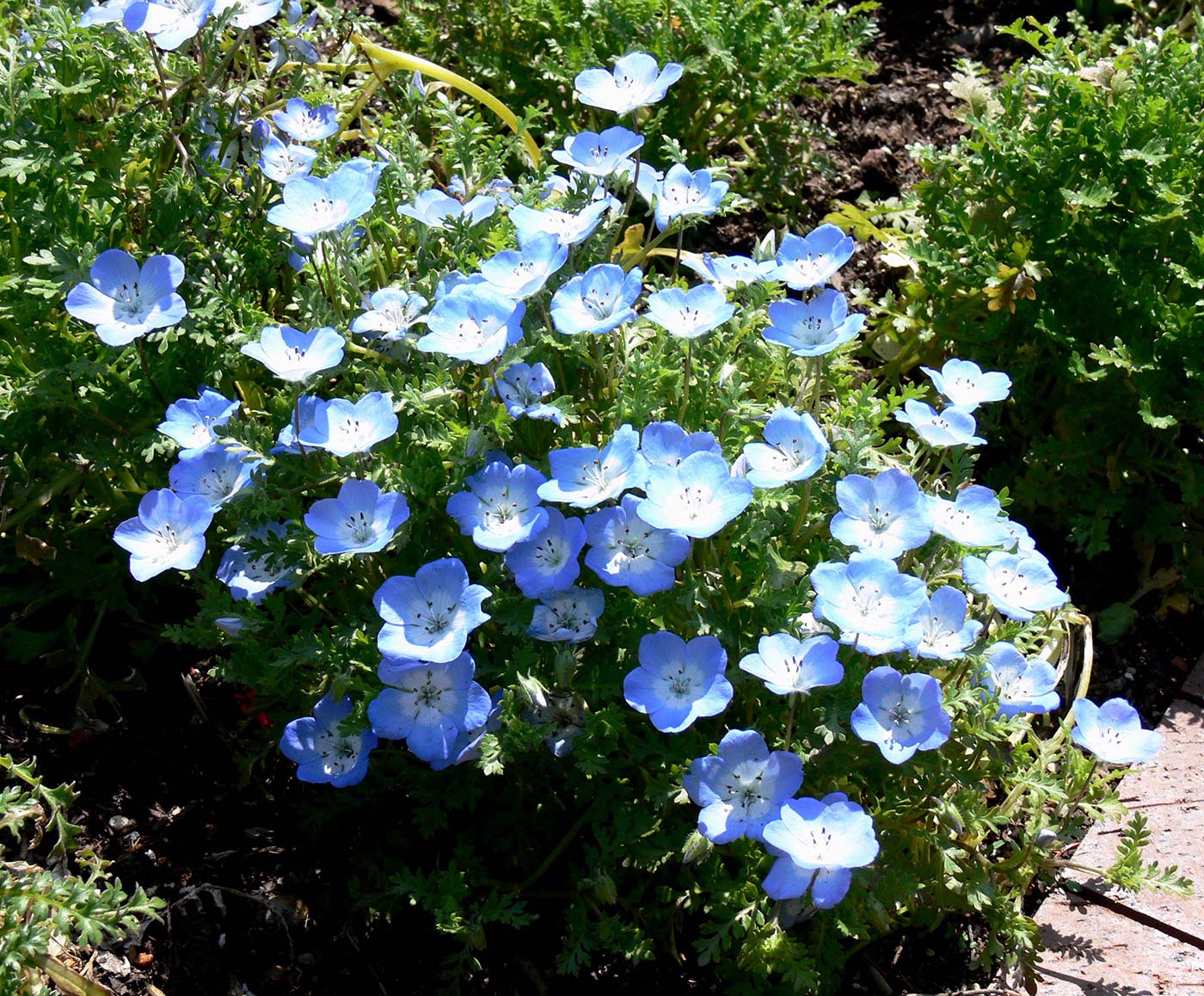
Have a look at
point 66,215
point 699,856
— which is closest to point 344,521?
point 699,856

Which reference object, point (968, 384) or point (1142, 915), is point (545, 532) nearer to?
point (968, 384)

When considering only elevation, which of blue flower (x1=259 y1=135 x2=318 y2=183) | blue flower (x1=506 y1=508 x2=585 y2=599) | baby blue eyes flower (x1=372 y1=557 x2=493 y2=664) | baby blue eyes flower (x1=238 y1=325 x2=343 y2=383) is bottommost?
baby blue eyes flower (x1=372 y1=557 x2=493 y2=664)

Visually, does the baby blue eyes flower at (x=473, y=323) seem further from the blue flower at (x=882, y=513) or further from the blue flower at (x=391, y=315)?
the blue flower at (x=882, y=513)

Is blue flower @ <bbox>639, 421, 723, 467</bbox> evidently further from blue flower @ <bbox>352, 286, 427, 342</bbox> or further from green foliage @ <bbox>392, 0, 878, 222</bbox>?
green foliage @ <bbox>392, 0, 878, 222</bbox>

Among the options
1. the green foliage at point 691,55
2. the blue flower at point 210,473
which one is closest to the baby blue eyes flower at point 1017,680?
the blue flower at point 210,473

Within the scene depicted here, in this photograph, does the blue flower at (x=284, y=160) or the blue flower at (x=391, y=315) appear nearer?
the blue flower at (x=391, y=315)

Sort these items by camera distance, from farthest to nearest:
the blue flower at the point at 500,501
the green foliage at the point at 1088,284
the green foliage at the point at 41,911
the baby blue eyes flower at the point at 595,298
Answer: the green foliage at the point at 1088,284 < the baby blue eyes flower at the point at 595,298 < the blue flower at the point at 500,501 < the green foliage at the point at 41,911

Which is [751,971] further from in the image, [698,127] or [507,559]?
[698,127]

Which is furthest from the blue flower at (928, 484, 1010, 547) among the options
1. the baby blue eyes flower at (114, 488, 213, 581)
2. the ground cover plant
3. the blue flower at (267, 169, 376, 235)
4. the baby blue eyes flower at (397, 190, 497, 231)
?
the baby blue eyes flower at (114, 488, 213, 581)
